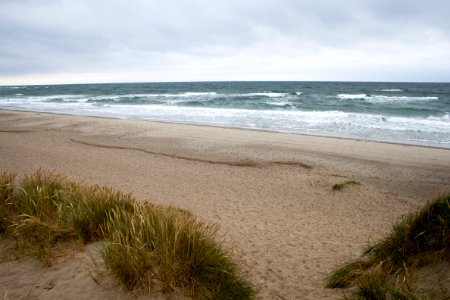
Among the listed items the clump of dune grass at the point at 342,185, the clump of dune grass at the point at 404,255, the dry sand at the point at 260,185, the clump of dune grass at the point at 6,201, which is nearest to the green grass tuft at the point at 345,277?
the clump of dune grass at the point at 404,255

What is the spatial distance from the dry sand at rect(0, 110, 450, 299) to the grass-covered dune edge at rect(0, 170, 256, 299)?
30 cm

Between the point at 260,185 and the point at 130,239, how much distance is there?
5.60m

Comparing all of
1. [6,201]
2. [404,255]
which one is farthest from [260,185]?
[6,201]

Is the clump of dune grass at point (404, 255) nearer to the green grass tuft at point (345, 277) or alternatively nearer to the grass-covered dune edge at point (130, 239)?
the green grass tuft at point (345, 277)

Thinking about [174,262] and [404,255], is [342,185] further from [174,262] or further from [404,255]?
[174,262]

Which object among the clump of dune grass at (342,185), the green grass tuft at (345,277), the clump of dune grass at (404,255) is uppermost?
the clump of dune grass at (404,255)

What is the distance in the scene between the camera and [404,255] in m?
3.61

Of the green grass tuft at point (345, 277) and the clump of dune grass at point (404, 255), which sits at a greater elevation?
the clump of dune grass at point (404, 255)

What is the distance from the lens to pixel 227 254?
368cm

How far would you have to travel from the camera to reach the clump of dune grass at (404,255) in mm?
2959

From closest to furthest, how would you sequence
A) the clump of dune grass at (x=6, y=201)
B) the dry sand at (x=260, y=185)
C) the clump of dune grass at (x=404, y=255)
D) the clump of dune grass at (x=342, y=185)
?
1. the clump of dune grass at (x=404, y=255)
2. the dry sand at (x=260, y=185)
3. the clump of dune grass at (x=6, y=201)
4. the clump of dune grass at (x=342, y=185)

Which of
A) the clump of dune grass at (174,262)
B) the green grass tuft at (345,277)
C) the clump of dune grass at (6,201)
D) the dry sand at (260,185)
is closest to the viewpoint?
the clump of dune grass at (174,262)

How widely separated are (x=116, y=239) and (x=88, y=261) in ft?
1.97

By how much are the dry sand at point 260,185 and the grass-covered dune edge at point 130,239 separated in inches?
12.0
